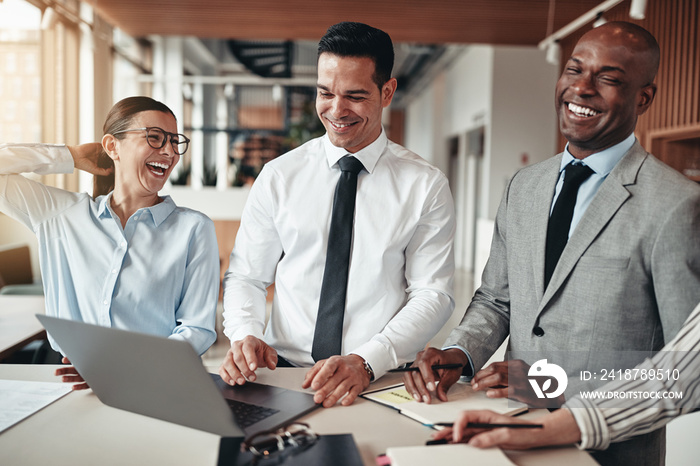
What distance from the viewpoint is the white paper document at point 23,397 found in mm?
1191

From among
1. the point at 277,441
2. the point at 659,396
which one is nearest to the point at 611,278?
the point at 659,396

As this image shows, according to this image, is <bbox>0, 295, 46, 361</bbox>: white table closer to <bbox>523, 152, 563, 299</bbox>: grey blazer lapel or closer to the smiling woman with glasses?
the smiling woman with glasses

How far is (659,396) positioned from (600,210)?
1.35 ft

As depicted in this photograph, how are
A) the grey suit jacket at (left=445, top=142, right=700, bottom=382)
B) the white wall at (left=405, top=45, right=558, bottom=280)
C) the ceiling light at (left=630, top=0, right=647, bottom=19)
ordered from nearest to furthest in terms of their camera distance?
the grey suit jacket at (left=445, top=142, right=700, bottom=382) < the ceiling light at (left=630, top=0, right=647, bottom=19) < the white wall at (left=405, top=45, right=558, bottom=280)

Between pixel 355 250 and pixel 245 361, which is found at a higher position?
pixel 355 250

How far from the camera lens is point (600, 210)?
129 cm

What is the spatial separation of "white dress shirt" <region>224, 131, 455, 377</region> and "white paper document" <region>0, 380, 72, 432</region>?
1.49ft

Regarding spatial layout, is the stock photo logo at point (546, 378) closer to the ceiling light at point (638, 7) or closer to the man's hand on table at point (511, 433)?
the man's hand on table at point (511, 433)

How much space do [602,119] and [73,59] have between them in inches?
215

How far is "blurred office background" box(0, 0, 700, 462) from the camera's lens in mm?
4863

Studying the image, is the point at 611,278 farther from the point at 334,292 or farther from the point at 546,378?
the point at 334,292

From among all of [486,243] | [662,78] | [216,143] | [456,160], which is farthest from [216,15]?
[216,143]

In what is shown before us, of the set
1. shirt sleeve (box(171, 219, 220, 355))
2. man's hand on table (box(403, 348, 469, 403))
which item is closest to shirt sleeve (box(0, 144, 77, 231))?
shirt sleeve (box(171, 219, 220, 355))

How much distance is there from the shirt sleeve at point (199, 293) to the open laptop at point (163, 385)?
267 mm
